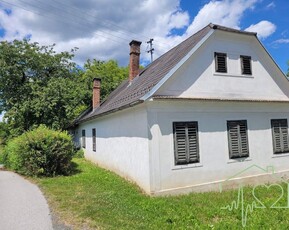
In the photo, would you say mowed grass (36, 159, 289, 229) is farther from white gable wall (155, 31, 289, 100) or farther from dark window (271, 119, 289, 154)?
white gable wall (155, 31, 289, 100)

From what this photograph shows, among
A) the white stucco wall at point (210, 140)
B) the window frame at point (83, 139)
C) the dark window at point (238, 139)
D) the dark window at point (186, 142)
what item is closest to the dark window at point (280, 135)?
the white stucco wall at point (210, 140)

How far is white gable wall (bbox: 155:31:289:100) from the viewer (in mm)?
9062

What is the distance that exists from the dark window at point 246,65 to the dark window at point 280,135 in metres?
2.43

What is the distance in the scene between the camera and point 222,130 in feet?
31.0

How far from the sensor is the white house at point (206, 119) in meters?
8.30

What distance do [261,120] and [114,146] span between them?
659cm

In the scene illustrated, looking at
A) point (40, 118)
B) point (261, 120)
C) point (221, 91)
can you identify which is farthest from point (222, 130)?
A: point (40, 118)

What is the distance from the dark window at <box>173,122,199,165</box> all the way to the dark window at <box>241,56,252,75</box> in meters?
3.56

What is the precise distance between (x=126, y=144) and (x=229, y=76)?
4985 millimetres

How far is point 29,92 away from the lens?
20578 mm

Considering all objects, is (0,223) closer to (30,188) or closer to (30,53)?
(30,188)

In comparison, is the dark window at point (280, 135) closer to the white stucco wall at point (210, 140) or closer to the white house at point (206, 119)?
the white house at point (206, 119)
